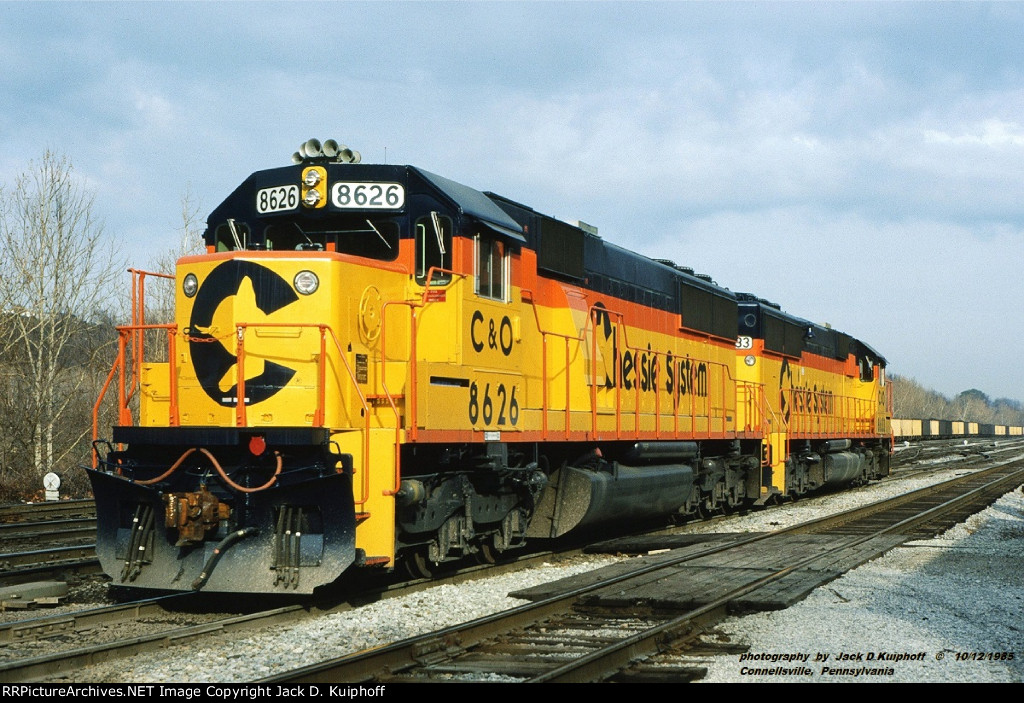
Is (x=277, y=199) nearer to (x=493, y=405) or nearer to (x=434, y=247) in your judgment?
(x=434, y=247)

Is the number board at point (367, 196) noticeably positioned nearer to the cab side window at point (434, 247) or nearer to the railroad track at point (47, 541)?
the cab side window at point (434, 247)

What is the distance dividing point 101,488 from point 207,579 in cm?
130

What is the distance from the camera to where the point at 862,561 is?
10.5 metres

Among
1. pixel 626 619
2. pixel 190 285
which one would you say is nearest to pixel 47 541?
pixel 190 285

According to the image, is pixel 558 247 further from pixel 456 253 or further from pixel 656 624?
pixel 656 624

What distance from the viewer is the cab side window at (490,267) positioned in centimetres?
916

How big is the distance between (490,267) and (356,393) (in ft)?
6.38

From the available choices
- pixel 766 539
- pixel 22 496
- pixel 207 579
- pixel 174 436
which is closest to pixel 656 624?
pixel 207 579

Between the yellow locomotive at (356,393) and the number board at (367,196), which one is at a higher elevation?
the number board at (367,196)

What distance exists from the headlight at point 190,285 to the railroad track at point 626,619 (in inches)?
144

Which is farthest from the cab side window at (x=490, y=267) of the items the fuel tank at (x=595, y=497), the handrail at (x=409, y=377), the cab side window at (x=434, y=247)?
the fuel tank at (x=595, y=497)

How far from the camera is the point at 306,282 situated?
26.3ft

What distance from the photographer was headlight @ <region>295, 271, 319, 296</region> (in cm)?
802

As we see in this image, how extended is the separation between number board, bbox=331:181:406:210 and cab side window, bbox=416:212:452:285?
0.91ft
